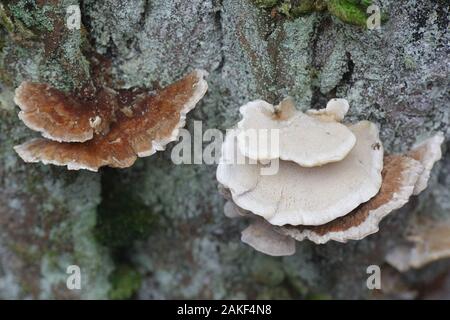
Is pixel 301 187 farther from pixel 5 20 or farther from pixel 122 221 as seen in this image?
pixel 5 20

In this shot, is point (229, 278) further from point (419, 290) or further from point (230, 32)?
point (230, 32)

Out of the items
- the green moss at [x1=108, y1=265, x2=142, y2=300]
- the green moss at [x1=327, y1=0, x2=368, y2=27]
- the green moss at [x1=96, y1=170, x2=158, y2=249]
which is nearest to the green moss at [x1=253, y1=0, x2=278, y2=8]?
the green moss at [x1=327, y1=0, x2=368, y2=27]

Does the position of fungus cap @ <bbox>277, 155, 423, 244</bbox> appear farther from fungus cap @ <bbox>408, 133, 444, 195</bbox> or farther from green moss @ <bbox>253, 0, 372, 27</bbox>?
green moss @ <bbox>253, 0, 372, 27</bbox>

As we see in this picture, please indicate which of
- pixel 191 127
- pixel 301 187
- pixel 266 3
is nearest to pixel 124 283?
pixel 191 127

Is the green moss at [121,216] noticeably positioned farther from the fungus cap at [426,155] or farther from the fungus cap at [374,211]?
the fungus cap at [426,155]

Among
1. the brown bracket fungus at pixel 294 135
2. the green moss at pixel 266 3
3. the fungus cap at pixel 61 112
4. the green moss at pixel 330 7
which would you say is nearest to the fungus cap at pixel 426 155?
the brown bracket fungus at pixel 294 135

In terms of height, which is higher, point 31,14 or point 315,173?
point 31,14
